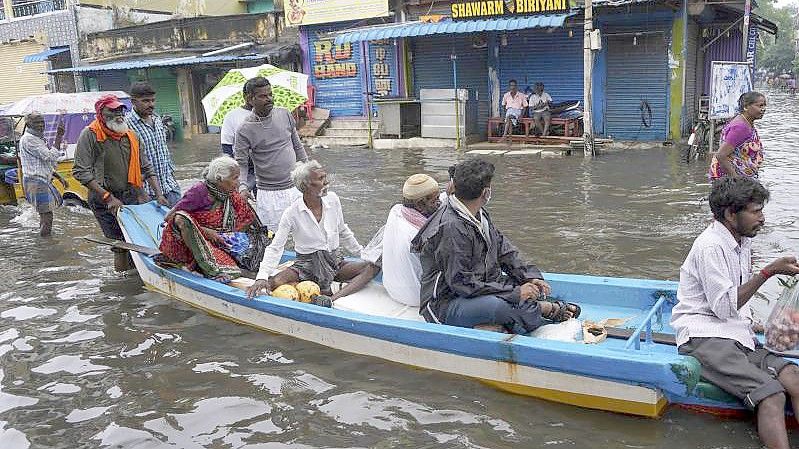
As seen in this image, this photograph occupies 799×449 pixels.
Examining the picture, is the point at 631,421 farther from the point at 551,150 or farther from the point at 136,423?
the point at 551,150

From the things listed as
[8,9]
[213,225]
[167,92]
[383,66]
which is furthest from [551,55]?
[8,9]

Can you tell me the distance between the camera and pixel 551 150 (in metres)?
14.9

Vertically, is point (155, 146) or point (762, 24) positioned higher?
point (762, 24)

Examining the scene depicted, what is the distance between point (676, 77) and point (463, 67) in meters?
5.34

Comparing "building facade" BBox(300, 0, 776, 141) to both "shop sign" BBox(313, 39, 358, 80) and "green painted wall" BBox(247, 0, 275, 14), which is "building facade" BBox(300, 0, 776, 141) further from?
"green painted wall" BBox(247, 0, 275, 14)

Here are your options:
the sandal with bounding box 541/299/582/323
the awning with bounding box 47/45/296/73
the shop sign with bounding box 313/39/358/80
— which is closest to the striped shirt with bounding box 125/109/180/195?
the sandal with bounding box 541/299/582/323

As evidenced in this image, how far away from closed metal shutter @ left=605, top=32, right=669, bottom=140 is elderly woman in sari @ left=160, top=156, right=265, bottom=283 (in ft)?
39.0

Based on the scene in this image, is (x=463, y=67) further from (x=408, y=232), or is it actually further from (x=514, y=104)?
(x=408, y=232)

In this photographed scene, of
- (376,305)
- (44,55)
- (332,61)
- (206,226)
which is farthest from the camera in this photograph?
(44,55)

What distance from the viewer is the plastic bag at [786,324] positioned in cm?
353

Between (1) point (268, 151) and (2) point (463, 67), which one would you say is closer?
(1) point (268, 151)

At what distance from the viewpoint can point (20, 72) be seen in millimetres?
28109

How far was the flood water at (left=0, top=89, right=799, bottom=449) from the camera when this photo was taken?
386 cm

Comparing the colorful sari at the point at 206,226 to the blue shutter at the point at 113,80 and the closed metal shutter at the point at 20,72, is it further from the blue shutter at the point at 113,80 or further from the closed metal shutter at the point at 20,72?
the closed metal shutter at the point at 20,72
